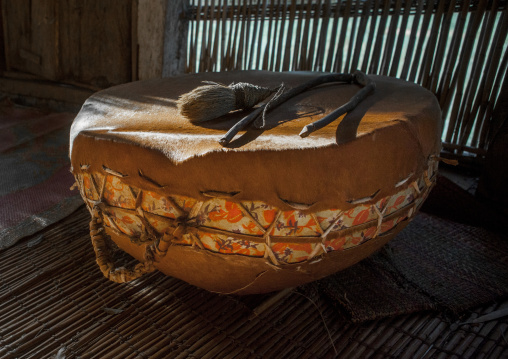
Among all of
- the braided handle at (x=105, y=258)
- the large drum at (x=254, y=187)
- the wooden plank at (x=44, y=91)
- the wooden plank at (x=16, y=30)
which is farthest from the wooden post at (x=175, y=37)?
the braided handle at (x=105, y=258)

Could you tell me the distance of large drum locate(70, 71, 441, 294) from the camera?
81cm

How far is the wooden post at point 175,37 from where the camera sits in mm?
2514

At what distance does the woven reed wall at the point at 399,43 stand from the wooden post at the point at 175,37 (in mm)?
137

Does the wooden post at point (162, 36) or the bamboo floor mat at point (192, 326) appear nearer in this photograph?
the bamboo floor mat at point (192, 326)

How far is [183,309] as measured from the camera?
3.93ft

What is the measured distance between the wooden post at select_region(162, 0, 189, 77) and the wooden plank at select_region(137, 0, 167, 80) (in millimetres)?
31

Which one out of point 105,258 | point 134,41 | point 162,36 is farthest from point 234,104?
point 134,41

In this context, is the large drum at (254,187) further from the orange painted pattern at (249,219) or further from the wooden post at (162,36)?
the wooden post at (162,36)

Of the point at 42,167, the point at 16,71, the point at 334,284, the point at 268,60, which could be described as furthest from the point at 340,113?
the point at 16,71

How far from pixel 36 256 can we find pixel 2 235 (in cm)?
19

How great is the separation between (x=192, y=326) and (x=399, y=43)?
158cm

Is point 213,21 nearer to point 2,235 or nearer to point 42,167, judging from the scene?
point 42,167

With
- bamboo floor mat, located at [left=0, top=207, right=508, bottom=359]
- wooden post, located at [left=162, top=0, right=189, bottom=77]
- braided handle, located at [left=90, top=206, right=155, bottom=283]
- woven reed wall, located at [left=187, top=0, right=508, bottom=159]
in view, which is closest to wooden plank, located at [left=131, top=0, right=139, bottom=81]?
wooden post, located at [left=162, top=0, right=189, bottom=77]

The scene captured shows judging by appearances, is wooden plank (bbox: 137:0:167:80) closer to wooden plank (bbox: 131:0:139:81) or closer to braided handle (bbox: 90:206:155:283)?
wooden plank (bbox: 131:0:139:81)
